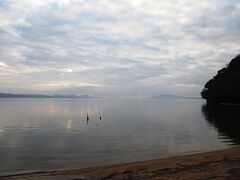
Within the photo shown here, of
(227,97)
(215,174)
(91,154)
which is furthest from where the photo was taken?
(227,97)

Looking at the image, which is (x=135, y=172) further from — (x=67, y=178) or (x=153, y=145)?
(x=153, y=145)

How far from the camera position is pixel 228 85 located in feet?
501

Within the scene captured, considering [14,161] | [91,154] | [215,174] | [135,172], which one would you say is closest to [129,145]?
[91,154]

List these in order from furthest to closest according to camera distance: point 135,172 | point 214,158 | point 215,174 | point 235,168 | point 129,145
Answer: point 129,145 < point 214,158 < point 135,172 < point 235,168 < point 215,174

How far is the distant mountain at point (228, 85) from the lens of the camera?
147 metres

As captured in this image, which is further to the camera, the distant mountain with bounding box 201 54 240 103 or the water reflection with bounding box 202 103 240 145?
the distant mountain with bounding box 201 54 240 103

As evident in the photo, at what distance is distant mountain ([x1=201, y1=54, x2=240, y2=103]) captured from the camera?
147 meters

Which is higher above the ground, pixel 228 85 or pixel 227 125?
pixel 228 85

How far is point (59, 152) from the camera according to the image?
131 ft

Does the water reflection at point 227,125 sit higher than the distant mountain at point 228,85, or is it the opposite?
the distant mountain at point 228,85

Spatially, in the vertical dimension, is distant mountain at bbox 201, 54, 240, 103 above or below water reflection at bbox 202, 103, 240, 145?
above

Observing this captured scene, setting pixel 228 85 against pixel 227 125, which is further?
pixel 228 85

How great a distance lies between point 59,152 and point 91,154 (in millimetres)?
4522

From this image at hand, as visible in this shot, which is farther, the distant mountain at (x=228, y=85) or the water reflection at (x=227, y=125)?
the distant mountain at (x=228, y=85)
